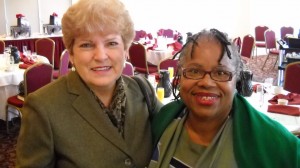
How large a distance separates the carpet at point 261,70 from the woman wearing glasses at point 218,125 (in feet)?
20.1

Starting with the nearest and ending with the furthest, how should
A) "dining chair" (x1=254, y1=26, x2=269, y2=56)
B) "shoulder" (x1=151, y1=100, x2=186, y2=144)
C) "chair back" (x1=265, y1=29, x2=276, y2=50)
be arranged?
"shoulder" (x1=151, y1=100, x2=186, y2=144), "chair back" (x1=265, y1=29, x2=276, y2=50), "dining chair" (x1=254, y1=26, x2=269, y2=56)

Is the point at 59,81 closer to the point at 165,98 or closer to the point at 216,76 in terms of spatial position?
the point at 216,76

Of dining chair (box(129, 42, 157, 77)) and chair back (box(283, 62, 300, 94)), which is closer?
chair back (box(283, 62, 300, 94))

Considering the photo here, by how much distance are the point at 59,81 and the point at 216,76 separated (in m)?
0.65

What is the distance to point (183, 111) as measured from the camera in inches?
59.1

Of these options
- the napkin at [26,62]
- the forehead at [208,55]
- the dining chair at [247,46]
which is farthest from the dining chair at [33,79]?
the dining chair at [247,46]

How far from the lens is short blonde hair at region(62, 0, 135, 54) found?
130 cm

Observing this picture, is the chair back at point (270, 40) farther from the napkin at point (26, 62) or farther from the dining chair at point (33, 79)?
the dining chair at point (33, 79)

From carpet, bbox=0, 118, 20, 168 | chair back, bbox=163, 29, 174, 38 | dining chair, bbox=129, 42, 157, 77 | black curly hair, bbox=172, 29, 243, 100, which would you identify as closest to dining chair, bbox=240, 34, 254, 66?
dining chair, bbox=129, 42, 157, 77

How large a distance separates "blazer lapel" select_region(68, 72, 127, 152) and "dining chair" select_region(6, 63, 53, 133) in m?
2.74

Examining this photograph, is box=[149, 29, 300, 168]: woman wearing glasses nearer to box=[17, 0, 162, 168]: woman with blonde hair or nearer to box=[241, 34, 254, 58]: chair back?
box=[17, 0, 162, 168]: woman with blonde hair

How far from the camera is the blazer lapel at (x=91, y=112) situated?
4.46 ft

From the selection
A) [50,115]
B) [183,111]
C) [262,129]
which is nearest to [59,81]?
[50,115]

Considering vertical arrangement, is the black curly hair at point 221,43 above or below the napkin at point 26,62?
above
